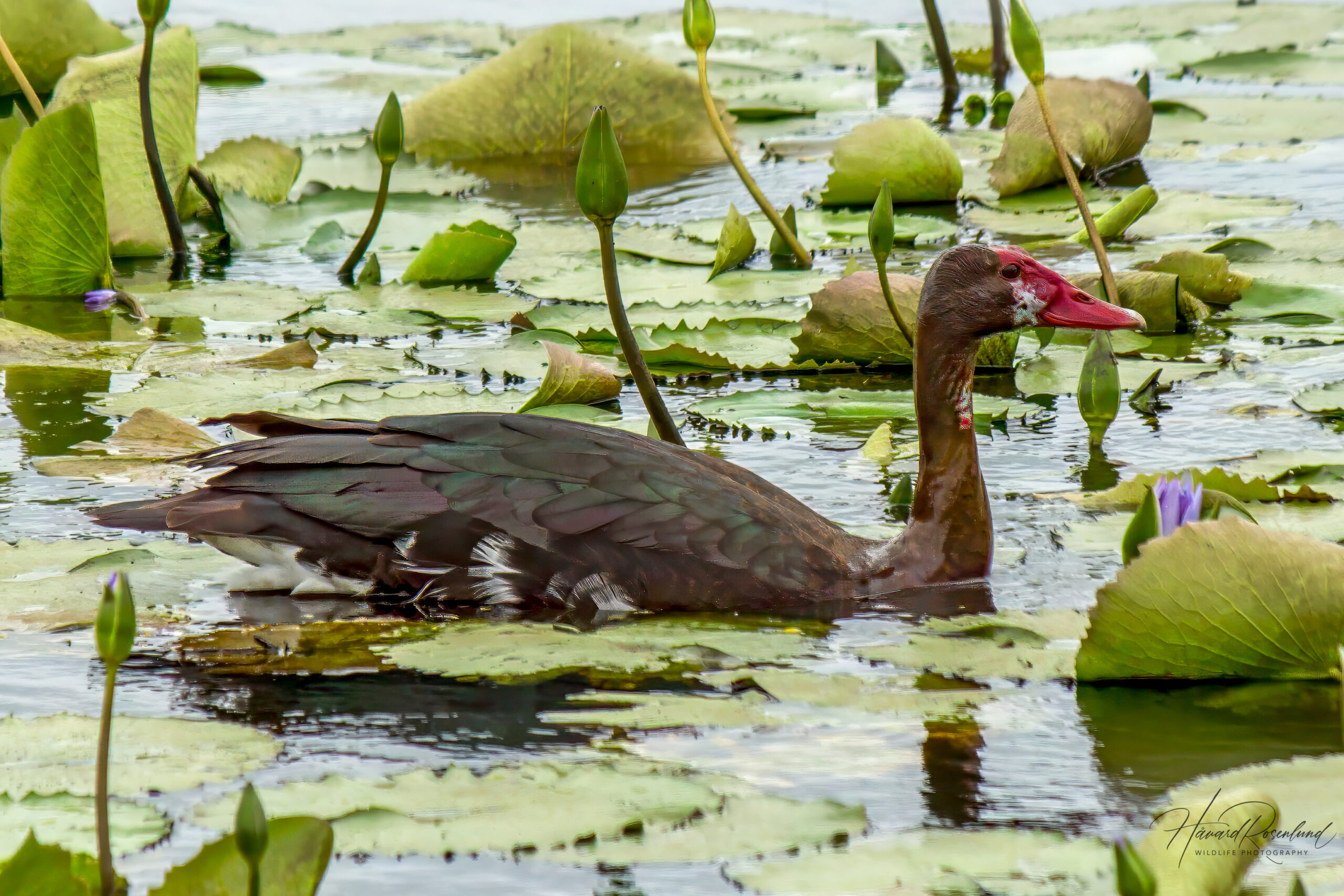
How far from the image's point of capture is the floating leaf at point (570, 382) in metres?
4.57

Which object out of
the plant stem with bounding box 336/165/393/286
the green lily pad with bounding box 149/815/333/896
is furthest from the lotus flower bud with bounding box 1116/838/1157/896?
the plant stem with bounding box 336/165/393/286

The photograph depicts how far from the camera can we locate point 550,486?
356 cm

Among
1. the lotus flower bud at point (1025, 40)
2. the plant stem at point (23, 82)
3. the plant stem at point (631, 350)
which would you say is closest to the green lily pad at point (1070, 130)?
the lotus flower bud at point (1025, 40)

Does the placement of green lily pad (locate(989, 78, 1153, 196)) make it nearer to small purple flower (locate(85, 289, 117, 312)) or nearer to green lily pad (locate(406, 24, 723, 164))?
green lily pad (locate(406, 24, 723, 164))

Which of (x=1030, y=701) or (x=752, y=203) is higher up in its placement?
(x=752, y=203)

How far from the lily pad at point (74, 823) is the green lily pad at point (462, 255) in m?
3.57

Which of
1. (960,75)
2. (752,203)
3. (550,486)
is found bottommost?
(550,486)

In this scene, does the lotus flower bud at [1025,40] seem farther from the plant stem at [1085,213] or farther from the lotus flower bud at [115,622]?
the lotus flower bud at [115,622]

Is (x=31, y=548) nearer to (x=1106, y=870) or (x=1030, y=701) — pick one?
(x=1030, y=701)

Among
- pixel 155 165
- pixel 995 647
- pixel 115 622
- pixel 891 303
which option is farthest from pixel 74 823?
pixel 155 165

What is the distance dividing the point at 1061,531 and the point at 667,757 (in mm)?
1450

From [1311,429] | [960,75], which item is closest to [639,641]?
[1311,429]

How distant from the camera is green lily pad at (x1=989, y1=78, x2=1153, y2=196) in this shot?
271 inches

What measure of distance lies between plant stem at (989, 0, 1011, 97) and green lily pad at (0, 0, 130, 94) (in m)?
4.64
